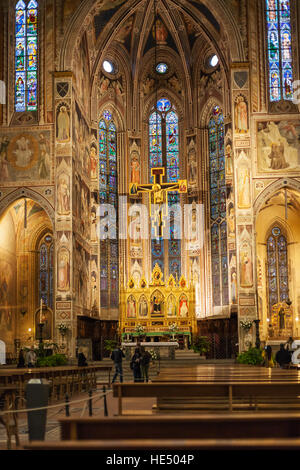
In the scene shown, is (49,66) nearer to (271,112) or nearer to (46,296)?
(271,112)

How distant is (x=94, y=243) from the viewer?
117 feet

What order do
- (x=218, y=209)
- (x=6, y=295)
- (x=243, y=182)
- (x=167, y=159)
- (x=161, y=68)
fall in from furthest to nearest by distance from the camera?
1. (x=161, y=68)
2. (x=167, y=159)
3. (x=218, y=209)
4. (x=6, y=295)
5. (x=243, y=182)

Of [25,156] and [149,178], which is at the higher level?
[149,178]

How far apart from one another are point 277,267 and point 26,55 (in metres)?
16.7

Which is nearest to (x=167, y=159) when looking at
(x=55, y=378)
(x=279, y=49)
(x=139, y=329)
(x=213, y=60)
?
(x=213, y=60)

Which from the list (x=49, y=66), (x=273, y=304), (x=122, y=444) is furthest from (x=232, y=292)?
(x=122, y=444)

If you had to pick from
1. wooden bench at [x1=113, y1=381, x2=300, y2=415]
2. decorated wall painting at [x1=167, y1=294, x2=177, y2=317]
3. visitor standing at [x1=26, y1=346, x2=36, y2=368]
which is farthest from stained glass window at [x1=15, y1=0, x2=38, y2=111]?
wooden bench at [x1=113, y1=381, x2=300, y2=415]

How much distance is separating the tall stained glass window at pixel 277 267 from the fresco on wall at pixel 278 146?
676cm

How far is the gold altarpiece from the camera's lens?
3167 cm

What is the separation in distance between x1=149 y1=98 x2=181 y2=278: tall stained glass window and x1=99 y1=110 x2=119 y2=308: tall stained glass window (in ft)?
7.42

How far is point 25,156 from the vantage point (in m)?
30.2

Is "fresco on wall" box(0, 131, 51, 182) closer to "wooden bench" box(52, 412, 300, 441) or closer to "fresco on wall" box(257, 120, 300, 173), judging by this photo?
"fresco on wall" box(257, 120, 300, 173)

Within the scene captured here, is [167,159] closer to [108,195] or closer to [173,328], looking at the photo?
[108,195]

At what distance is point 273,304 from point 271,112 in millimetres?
10300
